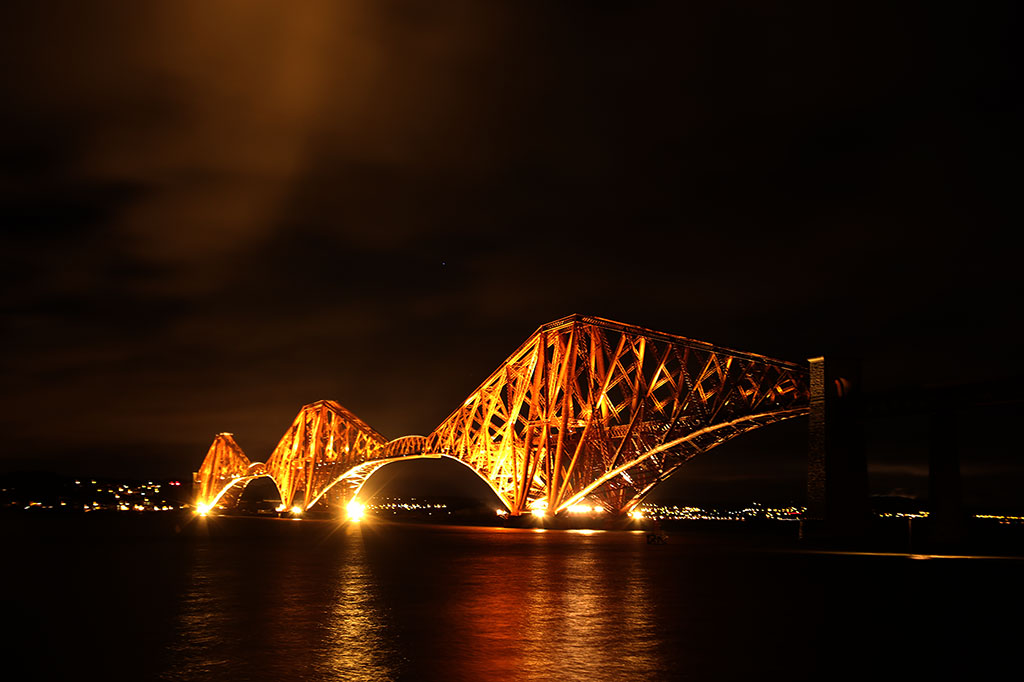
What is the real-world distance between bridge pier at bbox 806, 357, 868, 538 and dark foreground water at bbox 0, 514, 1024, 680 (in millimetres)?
8935

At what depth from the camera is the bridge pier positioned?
41000mm

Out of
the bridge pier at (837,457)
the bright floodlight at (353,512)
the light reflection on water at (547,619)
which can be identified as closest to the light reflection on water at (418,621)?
the light reflection on water at (547,619)

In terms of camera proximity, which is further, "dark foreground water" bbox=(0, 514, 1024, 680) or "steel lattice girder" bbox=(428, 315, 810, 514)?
"steel lattice girder" bbox=(428, 315, 810, 514)

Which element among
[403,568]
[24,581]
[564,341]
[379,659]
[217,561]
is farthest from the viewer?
[564,341]

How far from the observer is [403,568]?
101 ft

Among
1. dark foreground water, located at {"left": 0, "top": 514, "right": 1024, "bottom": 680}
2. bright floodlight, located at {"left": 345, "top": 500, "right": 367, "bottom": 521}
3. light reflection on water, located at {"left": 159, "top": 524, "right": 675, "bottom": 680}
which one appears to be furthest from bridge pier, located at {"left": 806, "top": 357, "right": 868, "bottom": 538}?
bright floodlight, located at {"left": 345, "top": 500, "right": 367, "bottom": 521}

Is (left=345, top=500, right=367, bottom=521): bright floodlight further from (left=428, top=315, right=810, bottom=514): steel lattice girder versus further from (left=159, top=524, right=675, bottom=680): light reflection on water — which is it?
(left=159, top=524, right=675, bottom=680): light reflection on water

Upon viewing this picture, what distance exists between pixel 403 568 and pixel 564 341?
42.1 m

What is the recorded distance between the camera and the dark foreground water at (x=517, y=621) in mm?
11984

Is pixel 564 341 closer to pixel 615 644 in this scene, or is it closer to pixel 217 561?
pixel 217 561

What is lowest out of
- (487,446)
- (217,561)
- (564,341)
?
(217,561)

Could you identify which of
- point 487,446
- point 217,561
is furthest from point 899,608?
point 487,446

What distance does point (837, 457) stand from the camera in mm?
41062

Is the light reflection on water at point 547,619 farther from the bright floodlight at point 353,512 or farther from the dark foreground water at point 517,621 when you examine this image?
the bright floodlight at point 353,512
